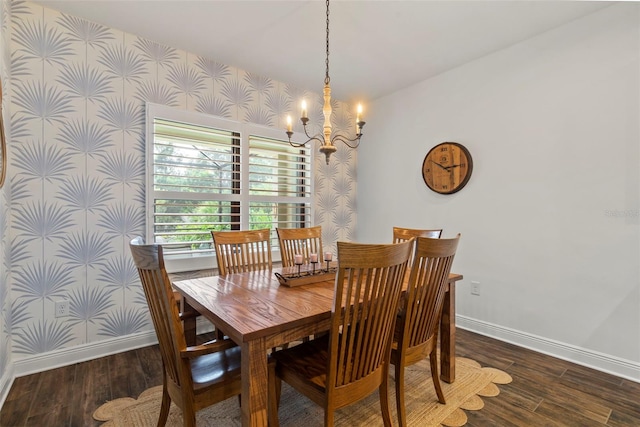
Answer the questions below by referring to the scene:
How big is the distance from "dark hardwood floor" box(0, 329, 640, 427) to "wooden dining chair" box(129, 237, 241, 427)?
2.79 feet

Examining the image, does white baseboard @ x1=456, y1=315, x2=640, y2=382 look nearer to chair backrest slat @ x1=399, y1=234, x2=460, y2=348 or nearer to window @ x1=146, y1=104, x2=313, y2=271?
chair backrest slat @ x1=399, y1=234, x2=460, y2=348

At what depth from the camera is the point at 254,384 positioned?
117 cm

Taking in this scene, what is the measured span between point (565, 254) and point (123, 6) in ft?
12.7

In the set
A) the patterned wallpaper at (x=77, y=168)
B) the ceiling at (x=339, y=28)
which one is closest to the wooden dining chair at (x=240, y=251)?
the patterned wallpaper at (x=77, y=168)

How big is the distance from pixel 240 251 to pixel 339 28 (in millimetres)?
1944

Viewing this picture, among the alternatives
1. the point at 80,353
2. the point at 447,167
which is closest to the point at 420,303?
the point at 447,167

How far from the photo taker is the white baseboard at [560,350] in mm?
2201

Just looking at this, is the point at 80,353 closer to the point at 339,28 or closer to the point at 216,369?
→ the point at 216,369

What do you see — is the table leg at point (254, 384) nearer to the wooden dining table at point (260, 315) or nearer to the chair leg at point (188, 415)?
the wooden dining table at point (260, 315)

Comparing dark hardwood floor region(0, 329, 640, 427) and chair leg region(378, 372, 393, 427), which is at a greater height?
chair leg region(378, 372, 393, 427)

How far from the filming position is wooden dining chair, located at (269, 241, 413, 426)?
1229 millimetres

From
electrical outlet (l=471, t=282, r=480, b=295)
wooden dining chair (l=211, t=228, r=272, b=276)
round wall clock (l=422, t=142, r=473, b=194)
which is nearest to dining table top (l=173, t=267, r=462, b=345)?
wooden dining chair (l=211, t=228, r=272, b=276)

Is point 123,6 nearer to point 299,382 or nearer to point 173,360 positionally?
point 173,360

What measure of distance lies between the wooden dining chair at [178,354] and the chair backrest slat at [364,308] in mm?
475
